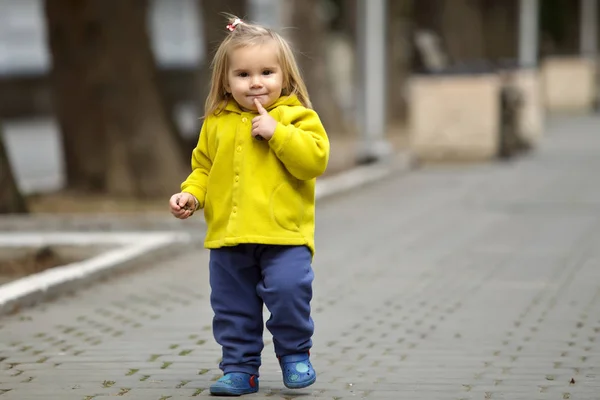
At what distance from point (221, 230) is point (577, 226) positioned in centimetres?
650

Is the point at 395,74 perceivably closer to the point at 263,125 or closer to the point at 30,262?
the point at 30,262

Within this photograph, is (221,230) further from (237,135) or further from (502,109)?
(502,109)

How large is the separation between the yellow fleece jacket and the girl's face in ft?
0.24

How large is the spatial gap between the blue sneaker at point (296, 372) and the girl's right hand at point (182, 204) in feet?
2.22

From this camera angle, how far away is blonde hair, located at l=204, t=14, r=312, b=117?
5.41 metres

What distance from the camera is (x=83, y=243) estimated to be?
10203mm

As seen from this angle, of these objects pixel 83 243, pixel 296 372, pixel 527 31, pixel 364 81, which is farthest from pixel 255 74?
pixel 527 31

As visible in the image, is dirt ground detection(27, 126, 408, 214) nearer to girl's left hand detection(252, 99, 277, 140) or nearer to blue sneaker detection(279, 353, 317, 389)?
blue sneaker detection(279, 353, 317, 389)

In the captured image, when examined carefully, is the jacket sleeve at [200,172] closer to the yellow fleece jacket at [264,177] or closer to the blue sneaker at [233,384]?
the yellow fleece jacket at [264,177]

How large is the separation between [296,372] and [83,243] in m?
4.94

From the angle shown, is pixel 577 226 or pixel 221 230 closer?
pixel 221 230

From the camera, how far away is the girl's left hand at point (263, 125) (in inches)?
209

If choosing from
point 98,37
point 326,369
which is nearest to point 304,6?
point 98,37

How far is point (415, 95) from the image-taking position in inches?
735
